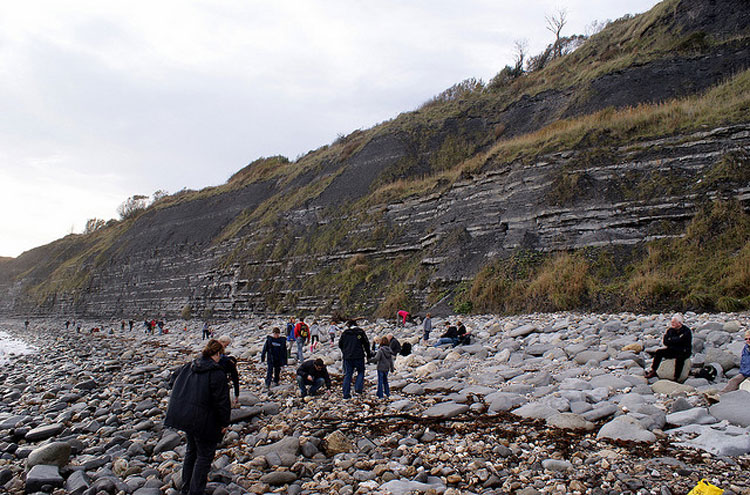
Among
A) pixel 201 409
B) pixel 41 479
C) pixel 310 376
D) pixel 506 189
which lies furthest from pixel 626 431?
pixel 506 189

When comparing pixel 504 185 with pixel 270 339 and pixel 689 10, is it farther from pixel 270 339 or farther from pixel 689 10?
pixel 689 10

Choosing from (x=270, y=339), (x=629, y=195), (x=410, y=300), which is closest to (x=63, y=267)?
(x=410, y=300)

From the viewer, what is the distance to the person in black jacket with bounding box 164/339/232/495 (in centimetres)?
442

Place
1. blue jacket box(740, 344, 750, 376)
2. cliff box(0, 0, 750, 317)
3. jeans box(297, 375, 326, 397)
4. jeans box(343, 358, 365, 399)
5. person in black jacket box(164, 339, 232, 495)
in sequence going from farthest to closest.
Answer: cliff box(0, 0, 750, 317) → jeans box(297, 375, 326, 397) → jeans box(343, 358, 365, 399) → blue jacket box(740, 344, 750, 376) → person in black jacket box(164, 339, 232, 495)

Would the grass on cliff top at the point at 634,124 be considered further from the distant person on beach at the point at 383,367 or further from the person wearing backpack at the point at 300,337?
the distant person on beach at the point at 383,367

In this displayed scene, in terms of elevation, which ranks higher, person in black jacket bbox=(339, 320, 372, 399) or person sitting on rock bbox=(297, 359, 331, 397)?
person in black jacket bbox=(339, 320, 372, 399)

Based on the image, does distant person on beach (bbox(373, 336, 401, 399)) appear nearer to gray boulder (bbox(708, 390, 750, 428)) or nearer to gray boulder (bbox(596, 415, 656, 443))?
gray boulder (bbox(596, 415, 656, 443))

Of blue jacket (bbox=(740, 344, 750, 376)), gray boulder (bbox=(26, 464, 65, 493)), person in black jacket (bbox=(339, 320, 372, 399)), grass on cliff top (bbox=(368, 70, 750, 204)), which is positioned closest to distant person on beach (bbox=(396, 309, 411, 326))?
person in black jacket (bbox=(339, 320, 372, 399))

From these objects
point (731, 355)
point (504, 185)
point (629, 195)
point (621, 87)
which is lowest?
point (731, 355)

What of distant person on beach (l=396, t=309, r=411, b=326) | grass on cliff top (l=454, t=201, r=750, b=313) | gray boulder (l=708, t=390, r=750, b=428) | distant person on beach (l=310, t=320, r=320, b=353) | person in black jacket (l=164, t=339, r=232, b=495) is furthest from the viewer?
distant person on beach (l=396, t=309, r=411, b=326)

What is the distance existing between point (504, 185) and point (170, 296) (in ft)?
112

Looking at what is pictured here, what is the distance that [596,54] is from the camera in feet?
93.4

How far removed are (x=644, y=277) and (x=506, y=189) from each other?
7.95 meters

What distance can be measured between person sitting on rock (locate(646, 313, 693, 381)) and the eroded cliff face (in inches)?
371
